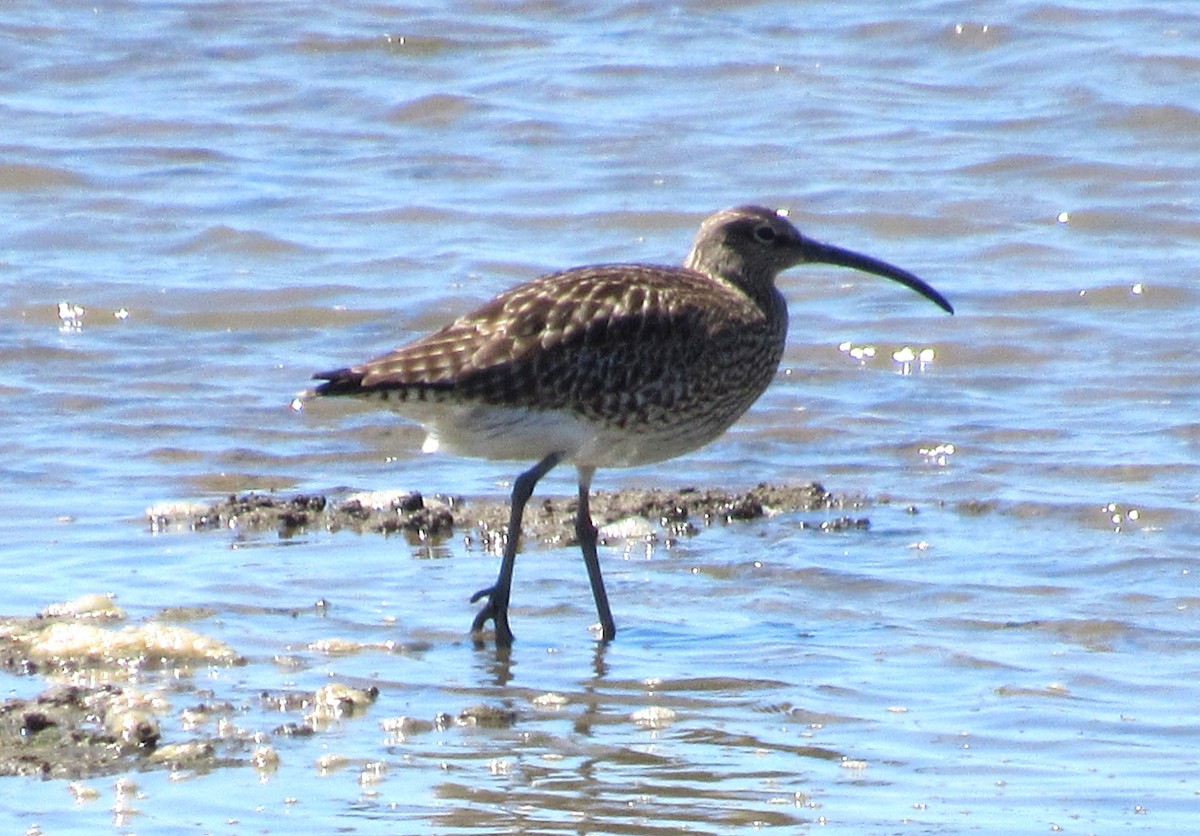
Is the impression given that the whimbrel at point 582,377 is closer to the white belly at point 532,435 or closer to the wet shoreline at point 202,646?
the white belly at point 532,435

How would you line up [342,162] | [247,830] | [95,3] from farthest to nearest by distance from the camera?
[95,3] < [342,162] < [247,830]

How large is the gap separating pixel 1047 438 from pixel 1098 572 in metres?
2.18

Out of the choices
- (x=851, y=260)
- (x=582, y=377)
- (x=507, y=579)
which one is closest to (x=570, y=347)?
(x=582, y=377)

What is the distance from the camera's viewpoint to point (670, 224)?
15.5 meters

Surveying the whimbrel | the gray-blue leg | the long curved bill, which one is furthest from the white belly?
the long curved bill

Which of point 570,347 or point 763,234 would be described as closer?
point 570,347

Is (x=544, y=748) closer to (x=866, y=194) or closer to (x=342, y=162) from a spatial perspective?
(x=866, y=194)

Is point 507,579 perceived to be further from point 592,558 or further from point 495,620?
point 592,558

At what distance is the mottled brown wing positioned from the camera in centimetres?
872

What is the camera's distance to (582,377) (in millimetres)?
8938

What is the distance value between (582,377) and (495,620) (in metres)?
1.09

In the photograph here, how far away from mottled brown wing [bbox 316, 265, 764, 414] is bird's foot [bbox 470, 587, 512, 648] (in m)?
0.80

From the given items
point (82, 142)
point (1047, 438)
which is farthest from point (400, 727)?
point (82, 142)

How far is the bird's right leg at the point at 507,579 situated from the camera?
8.25 m
